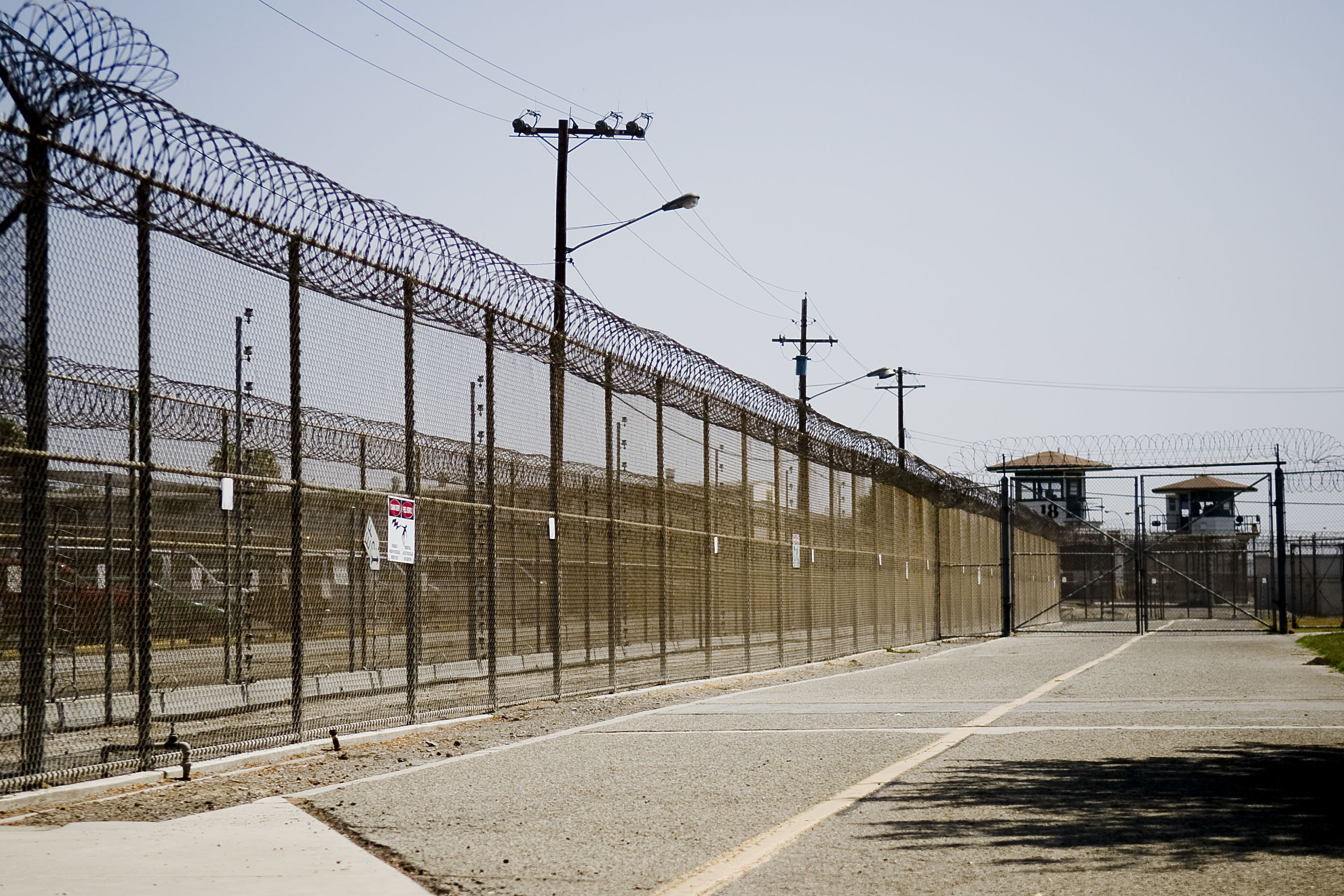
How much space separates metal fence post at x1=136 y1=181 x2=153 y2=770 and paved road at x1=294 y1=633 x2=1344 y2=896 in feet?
4.08

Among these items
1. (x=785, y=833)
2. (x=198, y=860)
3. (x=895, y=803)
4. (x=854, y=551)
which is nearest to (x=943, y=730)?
(x=895, y=803)

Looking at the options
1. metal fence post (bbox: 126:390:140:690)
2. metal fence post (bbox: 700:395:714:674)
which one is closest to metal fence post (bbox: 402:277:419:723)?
metal fence post (bbox: 126:390:140:690)

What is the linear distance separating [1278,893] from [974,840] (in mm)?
1521

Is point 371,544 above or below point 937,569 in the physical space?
above

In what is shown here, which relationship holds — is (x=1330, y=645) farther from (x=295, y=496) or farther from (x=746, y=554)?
(x=295, y=496)

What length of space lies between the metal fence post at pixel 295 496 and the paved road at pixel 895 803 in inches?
53.0

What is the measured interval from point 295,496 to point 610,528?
246 inches

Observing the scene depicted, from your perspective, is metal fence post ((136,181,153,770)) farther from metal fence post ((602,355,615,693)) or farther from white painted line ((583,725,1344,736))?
metal fence post ((602,355,615,693))

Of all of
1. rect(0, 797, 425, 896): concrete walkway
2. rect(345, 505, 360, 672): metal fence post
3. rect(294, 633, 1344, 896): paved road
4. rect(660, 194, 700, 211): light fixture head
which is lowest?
rect(294, 633, 1344, 896): paved road

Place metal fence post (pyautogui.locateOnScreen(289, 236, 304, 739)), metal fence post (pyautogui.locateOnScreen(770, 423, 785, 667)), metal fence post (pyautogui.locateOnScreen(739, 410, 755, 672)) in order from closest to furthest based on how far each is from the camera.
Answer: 1. metal fence post (pyautogui.locateOnScreen(289, 236, 304, 739))
2. metal fence post (pyautogui.locateOnScreen(739, 410, 755, 672))
3. metal fence post (pyautogui.locateOnScreen(770, 423, 785, 667))

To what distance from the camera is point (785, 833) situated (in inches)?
286

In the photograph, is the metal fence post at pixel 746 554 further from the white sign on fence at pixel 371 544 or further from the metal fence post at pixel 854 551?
the white sign on fence at pixel 371 544

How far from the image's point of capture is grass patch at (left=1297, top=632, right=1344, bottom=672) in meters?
21.1

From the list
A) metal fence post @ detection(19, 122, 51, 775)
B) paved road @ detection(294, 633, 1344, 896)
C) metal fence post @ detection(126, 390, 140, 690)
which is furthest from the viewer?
metal fence post @ detection(126, 390, 140, 690)
